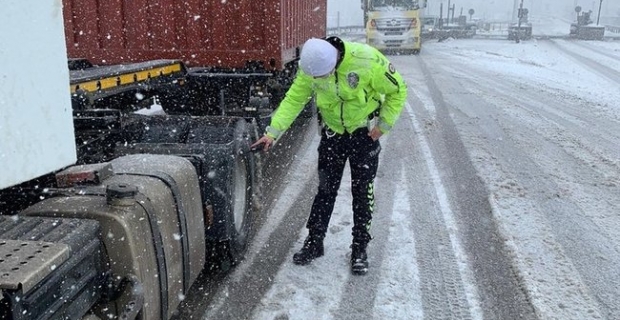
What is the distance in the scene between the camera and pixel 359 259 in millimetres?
4293

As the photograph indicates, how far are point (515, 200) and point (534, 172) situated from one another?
1.16m

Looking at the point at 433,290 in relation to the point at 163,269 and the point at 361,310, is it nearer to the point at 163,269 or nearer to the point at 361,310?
the point at 361,310

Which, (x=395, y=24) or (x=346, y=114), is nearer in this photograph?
(x=346, y=114)

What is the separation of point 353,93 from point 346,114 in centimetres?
20

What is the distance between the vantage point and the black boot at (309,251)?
4.42 meters

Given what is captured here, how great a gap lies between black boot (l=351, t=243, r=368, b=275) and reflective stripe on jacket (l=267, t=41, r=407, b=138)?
0.86m

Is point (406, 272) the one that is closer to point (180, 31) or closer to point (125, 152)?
point (125, 152)

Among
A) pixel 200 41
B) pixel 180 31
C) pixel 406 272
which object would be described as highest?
pixel 180 31

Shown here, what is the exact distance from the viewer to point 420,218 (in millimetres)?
5344

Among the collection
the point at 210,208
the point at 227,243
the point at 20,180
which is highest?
the point at 20,180

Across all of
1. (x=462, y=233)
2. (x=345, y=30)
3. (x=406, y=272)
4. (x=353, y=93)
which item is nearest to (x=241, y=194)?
(x=353, y=93)

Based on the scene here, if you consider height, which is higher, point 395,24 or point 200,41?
point 200,41

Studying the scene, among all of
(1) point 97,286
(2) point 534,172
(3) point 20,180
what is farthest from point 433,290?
(2) point 534,172

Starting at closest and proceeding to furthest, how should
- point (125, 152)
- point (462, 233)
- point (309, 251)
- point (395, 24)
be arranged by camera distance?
point (125, 152) < point (309, 251) < point (462, 233) < point (395, 24)
